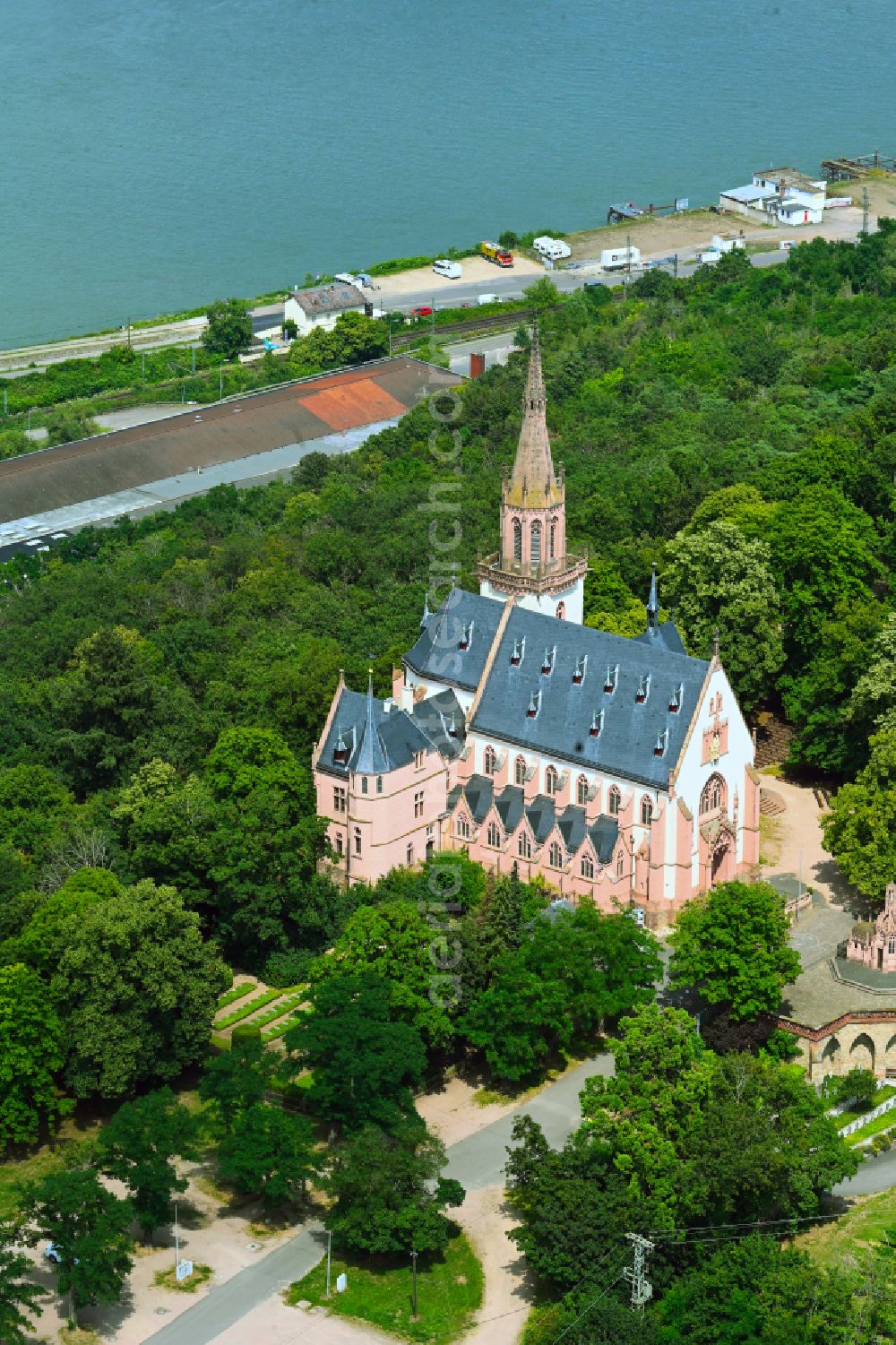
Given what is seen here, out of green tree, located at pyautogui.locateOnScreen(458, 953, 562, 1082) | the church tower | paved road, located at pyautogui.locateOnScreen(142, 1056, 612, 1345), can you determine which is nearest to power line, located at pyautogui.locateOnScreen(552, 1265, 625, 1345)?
paved road, located at pyautogui.locateOnScreen(142, 1056, 612, 1345)

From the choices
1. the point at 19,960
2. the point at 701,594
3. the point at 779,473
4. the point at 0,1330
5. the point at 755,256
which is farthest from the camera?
the point at 755,256

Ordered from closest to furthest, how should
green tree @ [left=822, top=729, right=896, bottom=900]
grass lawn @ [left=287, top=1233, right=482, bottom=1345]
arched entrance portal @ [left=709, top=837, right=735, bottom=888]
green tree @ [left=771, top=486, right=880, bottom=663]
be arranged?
grass lawn @ [left=287, top=1233, right=482, bottom=1345] → green tree @ [left=822, top=729, right=896, bottom=900] → arched entrance portal @ [left=709, top=837, right=735, bottom=888] → green tree @ [left=771, top=486, right=880, bottom=663]

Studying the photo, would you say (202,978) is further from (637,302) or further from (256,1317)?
Result: (637,302)

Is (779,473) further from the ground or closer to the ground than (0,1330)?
further from the ground

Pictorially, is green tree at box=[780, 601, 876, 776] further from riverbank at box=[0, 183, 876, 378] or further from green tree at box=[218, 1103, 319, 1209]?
riverbank at box=[0, 183, 876, 378]

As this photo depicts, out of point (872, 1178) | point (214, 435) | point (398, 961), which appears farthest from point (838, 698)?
point (214, 435)

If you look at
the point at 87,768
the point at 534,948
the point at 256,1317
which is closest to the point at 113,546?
the point at 87,768
